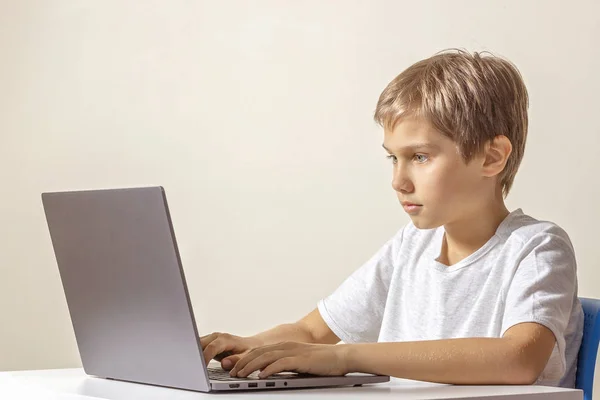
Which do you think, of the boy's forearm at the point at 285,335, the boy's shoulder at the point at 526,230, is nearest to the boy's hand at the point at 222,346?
the boy's forearm at the point at 285,335

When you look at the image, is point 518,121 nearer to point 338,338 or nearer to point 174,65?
point 338,338

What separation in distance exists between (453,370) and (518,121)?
0.44 meters

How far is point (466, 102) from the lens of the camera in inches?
51.4

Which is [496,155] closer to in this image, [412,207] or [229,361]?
[412,207]

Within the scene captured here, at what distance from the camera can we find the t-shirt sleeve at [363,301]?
1.52 metres

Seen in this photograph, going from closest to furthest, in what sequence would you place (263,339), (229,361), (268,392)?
(268,392)
(229,361)
(263,339)

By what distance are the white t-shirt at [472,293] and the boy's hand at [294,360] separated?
9.8 inches

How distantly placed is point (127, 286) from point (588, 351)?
2.10 feet

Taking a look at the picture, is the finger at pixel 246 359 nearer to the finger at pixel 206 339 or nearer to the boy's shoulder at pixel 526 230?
the finger at pixel 206 339

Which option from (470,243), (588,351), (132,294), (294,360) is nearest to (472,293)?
(470,243)

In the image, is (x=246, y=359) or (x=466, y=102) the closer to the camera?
(x=246, y=359)

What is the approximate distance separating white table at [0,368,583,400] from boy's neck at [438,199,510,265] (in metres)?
0.29

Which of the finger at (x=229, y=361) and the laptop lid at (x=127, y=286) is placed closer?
the laptop lid at (x=127, y=286)

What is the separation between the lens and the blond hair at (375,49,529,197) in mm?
1298
